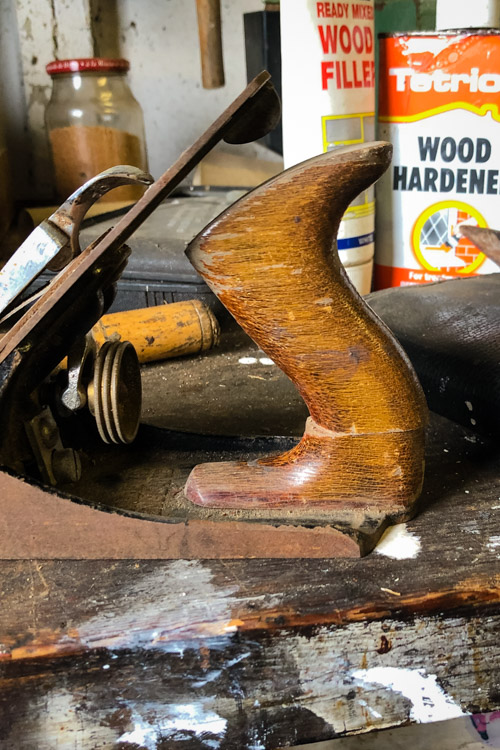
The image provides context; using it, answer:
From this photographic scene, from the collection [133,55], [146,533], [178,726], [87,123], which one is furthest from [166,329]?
[133,55]

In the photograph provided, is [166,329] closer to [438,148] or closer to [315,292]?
[315,292]

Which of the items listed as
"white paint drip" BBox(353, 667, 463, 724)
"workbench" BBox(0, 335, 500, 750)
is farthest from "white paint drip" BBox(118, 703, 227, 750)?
"white paint drip" BBox(353, 667, 463, 724)

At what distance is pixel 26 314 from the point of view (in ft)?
2.18

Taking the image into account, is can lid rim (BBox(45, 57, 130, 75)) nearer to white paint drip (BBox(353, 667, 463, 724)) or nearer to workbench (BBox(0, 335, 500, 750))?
workbench (BBox(0, 335, 500, 750))

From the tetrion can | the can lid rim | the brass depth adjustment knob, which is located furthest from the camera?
the can lid rim

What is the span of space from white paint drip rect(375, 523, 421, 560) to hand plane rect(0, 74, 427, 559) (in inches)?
0.5

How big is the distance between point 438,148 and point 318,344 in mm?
1108

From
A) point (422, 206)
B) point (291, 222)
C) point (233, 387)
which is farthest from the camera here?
point (422, 206)

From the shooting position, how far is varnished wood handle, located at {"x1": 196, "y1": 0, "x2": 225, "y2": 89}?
5.53ft

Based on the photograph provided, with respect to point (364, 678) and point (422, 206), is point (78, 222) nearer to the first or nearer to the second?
point (364, 678)

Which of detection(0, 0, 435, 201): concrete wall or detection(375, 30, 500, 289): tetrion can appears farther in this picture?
detection(0, 0, 435, 201): concrete wall

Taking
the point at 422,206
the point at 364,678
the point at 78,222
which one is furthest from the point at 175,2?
the point at 364,678

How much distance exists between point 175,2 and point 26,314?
74.5 inches

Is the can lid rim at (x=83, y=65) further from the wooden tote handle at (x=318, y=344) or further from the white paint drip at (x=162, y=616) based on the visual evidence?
the white paint drip at (x=162, y=616)
